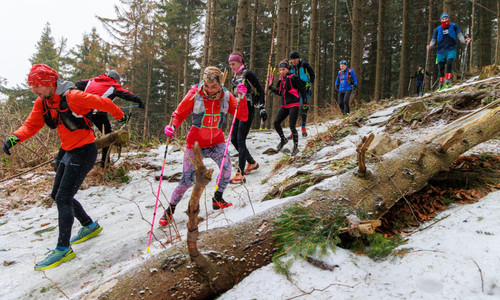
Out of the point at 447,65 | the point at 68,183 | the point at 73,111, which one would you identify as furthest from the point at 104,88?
the point at 447,65

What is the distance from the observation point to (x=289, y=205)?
7.40ft

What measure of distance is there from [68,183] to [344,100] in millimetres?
8939

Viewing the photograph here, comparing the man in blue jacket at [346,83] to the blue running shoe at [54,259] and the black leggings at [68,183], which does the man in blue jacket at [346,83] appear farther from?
the blue running shoe at [54,259]

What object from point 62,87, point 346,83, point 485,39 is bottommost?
point 62,87

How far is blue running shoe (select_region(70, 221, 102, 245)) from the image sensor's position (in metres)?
3.66

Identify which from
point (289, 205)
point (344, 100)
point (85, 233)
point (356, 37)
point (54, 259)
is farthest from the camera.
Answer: point (356, 37)

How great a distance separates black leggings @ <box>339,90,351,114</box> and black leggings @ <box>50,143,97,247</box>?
28.2ft

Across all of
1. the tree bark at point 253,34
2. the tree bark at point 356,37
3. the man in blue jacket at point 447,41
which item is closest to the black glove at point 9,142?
the man in blue jacket at point 447,41

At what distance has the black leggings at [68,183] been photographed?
314 cm

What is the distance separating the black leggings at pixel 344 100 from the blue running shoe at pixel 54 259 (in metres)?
9.13

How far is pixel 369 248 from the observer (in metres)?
1.89

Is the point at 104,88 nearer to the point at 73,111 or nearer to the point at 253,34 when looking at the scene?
the point at 73,111

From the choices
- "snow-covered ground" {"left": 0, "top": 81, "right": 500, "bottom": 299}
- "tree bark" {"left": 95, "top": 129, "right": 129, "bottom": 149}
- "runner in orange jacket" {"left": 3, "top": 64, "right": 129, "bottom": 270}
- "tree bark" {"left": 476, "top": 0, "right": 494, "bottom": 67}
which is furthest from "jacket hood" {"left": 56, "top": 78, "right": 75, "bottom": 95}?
"tree bark" {"left": 476, "top": 0, "right": 494, "bottom": 67}

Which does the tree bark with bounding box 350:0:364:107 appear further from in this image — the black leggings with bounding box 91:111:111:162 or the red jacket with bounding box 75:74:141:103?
the black leggings with bounding box 91:111:111:162
